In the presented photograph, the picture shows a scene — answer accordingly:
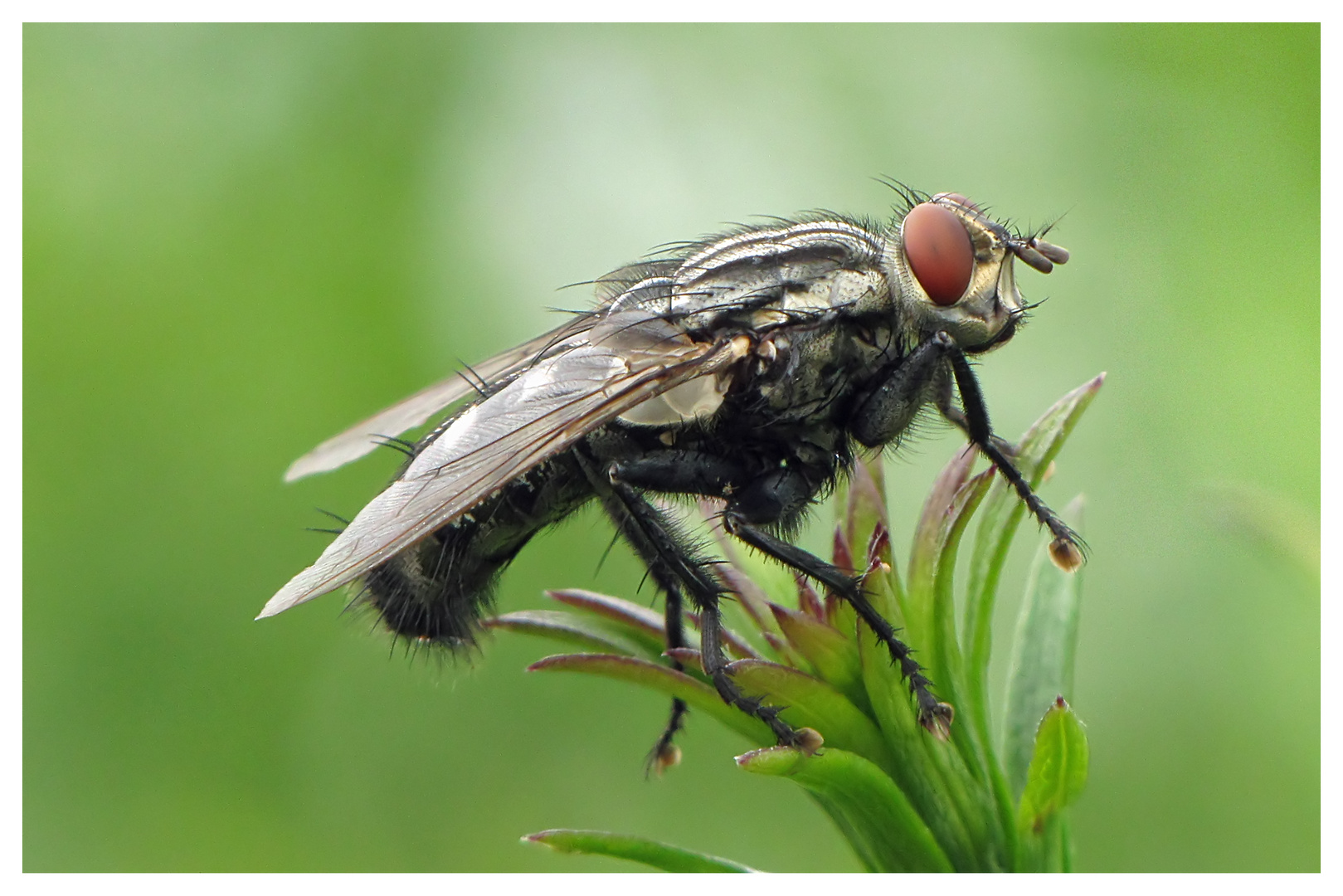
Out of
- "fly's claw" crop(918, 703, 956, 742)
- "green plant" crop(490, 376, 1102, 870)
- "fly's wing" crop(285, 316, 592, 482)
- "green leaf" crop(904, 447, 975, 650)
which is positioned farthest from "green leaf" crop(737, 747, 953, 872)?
"fly's wing" crop(285, 316, 592, 482)

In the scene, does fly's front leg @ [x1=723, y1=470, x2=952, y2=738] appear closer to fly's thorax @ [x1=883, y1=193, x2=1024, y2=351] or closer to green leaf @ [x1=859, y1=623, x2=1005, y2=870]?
green leaf @ [x1=859, y1=623, x2=1005, y2=870]

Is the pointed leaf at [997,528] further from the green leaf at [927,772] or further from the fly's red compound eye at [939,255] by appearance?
the fly's red compound eye at [939,255]

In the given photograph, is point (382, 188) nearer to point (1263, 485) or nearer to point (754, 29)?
point (754, 29)

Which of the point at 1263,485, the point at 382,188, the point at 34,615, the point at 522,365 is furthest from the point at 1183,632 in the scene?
the point at 34,615

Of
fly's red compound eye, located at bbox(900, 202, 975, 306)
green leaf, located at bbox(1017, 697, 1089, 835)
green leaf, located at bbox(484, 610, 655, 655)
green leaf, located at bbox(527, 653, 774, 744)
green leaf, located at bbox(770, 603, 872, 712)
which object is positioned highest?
fly's red compound eye, located at bbox(900, 202, 975, 306)

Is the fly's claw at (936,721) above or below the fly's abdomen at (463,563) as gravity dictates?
below

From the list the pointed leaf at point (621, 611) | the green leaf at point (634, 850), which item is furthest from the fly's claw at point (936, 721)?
the pointed leaf at point (621, 611)
